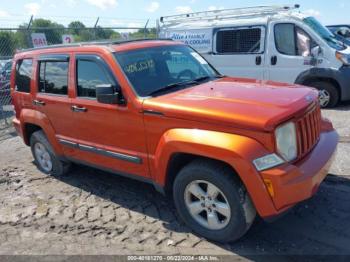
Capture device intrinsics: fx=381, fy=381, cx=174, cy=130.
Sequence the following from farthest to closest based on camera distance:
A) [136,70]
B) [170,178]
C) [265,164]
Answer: [136,70] < [170,178] < [265,164]

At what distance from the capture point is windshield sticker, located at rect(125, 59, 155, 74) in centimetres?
412

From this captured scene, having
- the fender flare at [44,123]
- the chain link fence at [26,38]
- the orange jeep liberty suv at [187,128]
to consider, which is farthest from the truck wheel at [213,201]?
the chain link fence at [26,38]

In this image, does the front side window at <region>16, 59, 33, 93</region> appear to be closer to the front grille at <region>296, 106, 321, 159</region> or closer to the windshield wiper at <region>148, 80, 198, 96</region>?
the windshield wiper at <region>148, 80, 198, 96</region>

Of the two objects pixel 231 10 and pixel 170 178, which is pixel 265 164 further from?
pixel 231 10

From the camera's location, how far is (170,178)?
12.7ft

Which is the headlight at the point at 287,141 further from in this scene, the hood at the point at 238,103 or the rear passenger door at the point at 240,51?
the rear passenger door at the point at 240,51

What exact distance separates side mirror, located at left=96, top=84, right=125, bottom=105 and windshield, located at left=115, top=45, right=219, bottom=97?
0.66 ft

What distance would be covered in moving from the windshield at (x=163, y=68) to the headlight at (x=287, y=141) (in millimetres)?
1356

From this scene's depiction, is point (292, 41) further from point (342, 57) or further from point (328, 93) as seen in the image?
point (328, 93)

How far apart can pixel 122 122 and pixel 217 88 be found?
1.07 metres

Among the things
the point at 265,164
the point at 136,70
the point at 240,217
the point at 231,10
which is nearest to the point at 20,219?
the point at 136,70

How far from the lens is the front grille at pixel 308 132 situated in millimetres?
3369

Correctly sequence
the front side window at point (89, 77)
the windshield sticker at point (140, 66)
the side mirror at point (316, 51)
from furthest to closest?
the side mirror at point (316, 51), the front side window at point (89, 77), the windshield sticker at point (140, 66)

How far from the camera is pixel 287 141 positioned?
10.6 feet
